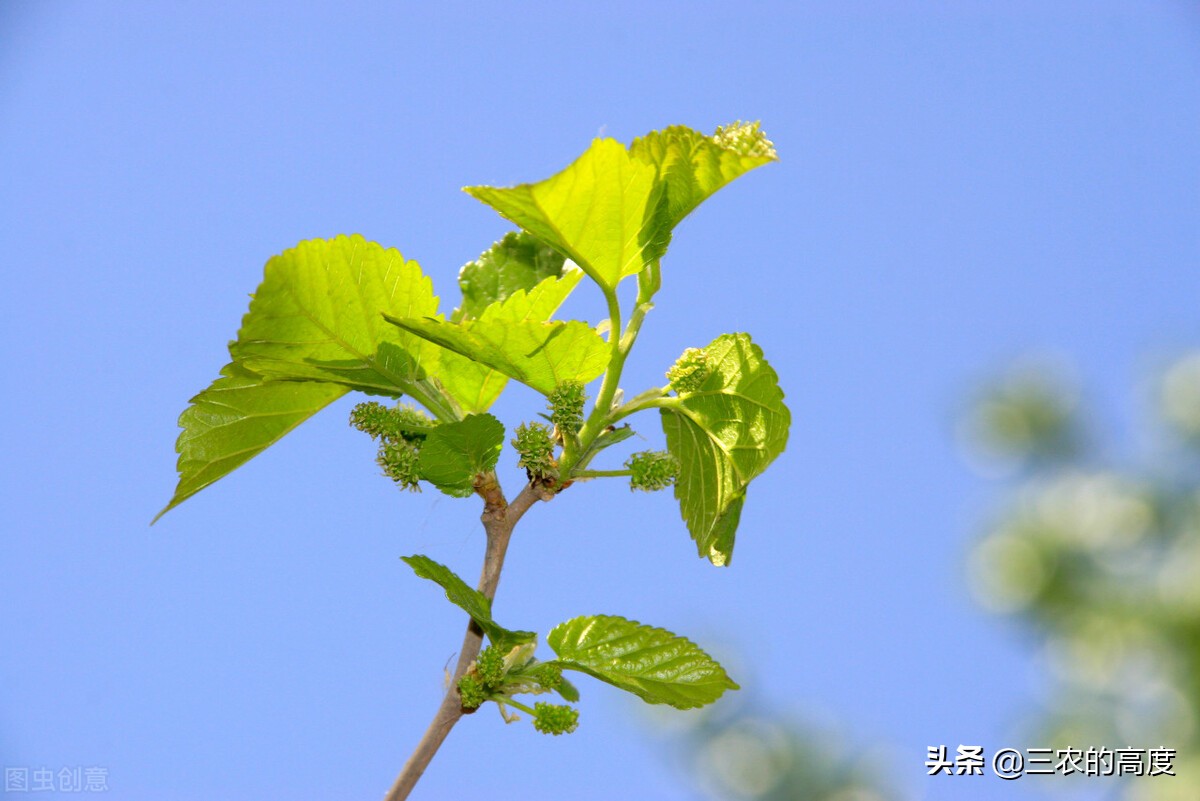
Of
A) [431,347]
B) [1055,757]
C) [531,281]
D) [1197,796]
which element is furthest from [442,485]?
[1197,796]

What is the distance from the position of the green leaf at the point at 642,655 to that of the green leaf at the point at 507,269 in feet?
0.95

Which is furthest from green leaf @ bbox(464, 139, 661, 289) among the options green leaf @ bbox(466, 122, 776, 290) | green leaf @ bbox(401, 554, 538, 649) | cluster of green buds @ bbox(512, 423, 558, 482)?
green leaf @ bbox(401, 554, 538, 649)

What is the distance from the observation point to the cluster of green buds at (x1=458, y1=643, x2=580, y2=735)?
0.60m

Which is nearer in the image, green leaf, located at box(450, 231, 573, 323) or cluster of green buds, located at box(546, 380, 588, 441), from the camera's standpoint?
cluster of green buds, located at box(546, 380, 588, 441)

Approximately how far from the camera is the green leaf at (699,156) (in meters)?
0.60

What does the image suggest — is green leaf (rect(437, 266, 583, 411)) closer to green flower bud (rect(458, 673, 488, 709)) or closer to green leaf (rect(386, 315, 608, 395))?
green leaf (rect(386, 315, 608, 395))

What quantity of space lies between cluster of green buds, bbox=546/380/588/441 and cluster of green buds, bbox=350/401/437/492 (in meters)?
0.09

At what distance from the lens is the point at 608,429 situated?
654 millimetres

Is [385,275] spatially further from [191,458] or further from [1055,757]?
[1055,757]

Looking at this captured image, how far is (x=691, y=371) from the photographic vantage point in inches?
26.0

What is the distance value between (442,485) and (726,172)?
27 centimetres

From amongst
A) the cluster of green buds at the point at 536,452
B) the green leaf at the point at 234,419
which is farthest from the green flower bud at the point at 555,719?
the green leaf at the point at 234,419

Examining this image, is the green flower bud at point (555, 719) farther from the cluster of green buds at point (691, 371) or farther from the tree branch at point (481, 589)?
the cluster of green buds at point (691, 371)

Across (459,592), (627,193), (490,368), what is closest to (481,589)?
(459,592)
